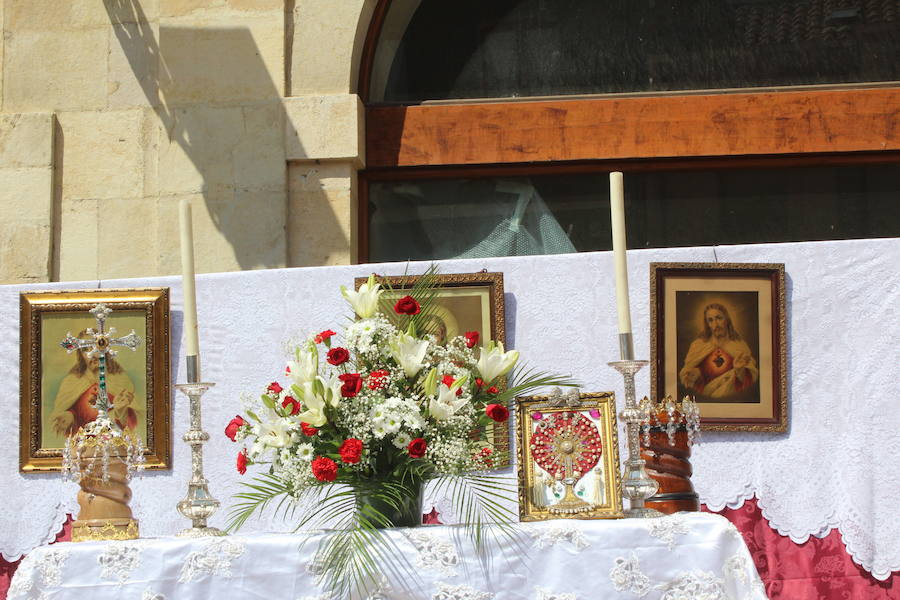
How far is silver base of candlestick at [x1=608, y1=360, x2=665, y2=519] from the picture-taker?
310 cm

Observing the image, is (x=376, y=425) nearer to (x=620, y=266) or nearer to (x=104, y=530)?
(x=620, y=266)

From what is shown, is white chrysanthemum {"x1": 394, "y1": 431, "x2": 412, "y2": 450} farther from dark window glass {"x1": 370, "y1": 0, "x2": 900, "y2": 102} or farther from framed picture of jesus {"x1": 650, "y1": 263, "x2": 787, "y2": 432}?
dark window glass {"x1": 370, "y1": 0, "x2": 900, "y2": 102}

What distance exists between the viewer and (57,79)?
557 cm

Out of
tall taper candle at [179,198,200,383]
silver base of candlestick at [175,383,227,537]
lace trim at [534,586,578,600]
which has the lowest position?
lace trim at [534,586,578,600]

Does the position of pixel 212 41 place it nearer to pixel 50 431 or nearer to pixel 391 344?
pixel 50 431

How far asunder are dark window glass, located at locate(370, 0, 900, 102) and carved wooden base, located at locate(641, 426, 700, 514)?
8.71 ft

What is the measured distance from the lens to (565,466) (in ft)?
10.3

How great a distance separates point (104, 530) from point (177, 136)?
8.44 feet

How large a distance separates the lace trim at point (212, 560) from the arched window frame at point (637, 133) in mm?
2732

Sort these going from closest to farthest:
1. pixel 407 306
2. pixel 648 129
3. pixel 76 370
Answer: pixel 407 306 → pixel 76 370 → pixel 648 129

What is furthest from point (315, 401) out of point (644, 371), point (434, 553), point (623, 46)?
point (623, 46)

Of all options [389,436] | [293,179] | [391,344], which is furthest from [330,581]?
[293,179]

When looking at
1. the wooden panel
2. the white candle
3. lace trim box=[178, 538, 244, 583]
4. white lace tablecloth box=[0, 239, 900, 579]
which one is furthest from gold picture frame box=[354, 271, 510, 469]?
the wooden panel

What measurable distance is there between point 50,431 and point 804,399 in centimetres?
249
